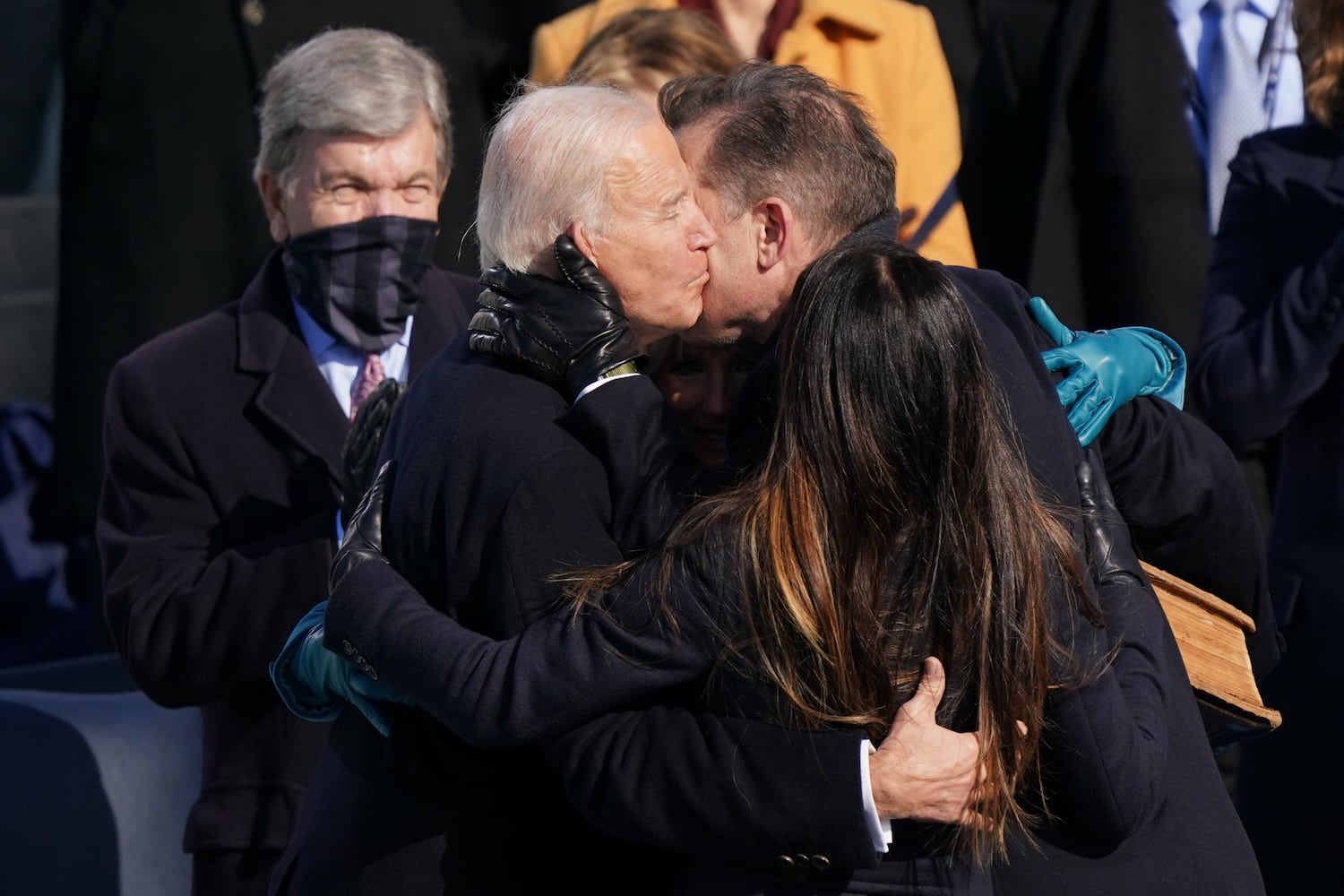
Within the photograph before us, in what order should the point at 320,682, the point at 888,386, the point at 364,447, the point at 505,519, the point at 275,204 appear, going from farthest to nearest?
the point at 275,204 → the point at 364,447 → the point at 320,682 → the point at 505,519 → the point at 888,386

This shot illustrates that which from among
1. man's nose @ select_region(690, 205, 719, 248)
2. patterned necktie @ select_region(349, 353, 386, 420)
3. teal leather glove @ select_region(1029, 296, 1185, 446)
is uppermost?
man's nose @ select_region(690, 205, 719, 248)

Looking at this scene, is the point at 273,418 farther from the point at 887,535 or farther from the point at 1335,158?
the point at 1335,158

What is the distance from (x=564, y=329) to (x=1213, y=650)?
97cm

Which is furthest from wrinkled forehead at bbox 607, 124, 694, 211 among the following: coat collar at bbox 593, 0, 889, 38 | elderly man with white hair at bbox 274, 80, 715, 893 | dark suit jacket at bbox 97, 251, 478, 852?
coat collar at bbox 593, 0, 889, 38

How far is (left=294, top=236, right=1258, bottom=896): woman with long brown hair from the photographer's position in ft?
5.69

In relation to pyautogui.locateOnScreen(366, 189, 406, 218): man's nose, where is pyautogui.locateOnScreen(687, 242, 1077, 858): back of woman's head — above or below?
above

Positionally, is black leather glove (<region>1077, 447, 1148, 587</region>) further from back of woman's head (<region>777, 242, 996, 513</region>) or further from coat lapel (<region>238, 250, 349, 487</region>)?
coat lapel (<region>238, 250, 349, 487</region>)

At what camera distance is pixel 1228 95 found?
3.97 metres

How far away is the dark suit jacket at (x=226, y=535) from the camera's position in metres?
2.61

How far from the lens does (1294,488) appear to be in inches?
118

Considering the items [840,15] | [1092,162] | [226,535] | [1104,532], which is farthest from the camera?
[1092,162]

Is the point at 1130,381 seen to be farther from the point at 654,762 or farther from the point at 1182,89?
the point at 1182,89

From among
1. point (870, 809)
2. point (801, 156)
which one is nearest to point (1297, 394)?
point (801, 156)

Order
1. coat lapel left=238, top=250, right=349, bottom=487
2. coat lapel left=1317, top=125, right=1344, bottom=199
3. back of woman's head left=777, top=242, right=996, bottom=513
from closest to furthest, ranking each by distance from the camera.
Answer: back of woman's head left=777, top=242, right=996, bottom=513
coat lapel left=238, top=250, right=349, bottom=487
coat lapel left=1317, top=125, right=1344, bottom=199
